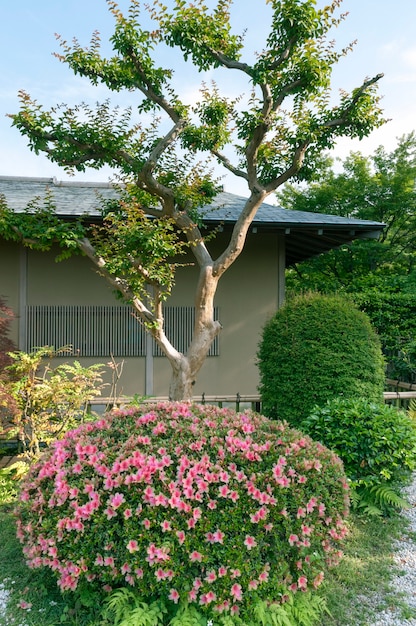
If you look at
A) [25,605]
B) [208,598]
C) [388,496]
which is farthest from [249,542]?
[388,496]

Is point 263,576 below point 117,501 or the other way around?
below

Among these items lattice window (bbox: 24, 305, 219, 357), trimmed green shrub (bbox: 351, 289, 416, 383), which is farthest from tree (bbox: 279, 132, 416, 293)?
lattice window (bbox: 24, 305, 219, 357)

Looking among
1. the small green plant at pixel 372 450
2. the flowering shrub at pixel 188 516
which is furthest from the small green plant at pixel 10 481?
the small green plant at pixel 372 450

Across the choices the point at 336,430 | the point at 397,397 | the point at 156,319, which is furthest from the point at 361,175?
the point at 336,430

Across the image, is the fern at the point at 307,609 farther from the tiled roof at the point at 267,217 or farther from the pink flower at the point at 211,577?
the tiled roof at the point at 267,217

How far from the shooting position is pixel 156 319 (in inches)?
210

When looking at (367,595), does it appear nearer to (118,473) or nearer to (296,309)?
(118,473)

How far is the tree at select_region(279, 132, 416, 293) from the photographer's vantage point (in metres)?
11.7

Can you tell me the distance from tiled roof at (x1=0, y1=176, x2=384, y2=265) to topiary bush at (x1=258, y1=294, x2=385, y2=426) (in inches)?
82.8

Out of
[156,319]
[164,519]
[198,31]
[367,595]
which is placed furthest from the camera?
[156,319]

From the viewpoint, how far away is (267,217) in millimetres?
6965

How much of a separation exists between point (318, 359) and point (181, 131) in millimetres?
3253

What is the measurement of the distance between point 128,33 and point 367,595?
18.1ft

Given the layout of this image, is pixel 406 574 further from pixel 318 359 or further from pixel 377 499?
pixel 318 359
